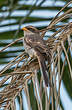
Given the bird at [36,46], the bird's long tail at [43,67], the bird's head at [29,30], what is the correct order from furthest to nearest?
the bird's head at [29,30]
the bird at [36,46]
the bird's long tail at [43,67]

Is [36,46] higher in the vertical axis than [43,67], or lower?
higher

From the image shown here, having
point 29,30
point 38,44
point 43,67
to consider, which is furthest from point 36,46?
point 43,67

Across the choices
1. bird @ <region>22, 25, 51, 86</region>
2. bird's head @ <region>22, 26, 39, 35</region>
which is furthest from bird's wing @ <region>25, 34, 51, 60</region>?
bird's head @ <region>22, 26, 39, 35</region>

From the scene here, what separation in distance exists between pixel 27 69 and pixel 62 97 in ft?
2.78

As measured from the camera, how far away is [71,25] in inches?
106

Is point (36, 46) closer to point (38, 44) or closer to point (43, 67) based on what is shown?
point (38, 44)

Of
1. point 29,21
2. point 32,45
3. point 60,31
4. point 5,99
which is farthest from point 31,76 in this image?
point 29,21

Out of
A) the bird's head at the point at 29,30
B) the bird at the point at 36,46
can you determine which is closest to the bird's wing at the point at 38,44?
the bird at the point at 36,46

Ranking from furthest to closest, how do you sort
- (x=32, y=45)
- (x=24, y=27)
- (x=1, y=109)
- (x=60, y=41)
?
(x=24, y=27) → (x=32, y=45) → (x=60, y=41) → (x=1, y=109)

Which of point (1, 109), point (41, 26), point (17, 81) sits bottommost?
point (1, 109)

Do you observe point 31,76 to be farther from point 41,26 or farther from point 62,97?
point 41,26

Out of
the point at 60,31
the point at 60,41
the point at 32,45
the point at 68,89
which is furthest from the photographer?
the point at 32,45

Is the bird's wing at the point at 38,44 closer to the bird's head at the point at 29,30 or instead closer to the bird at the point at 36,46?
the bird at the point at 36,46

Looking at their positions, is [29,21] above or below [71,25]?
above
